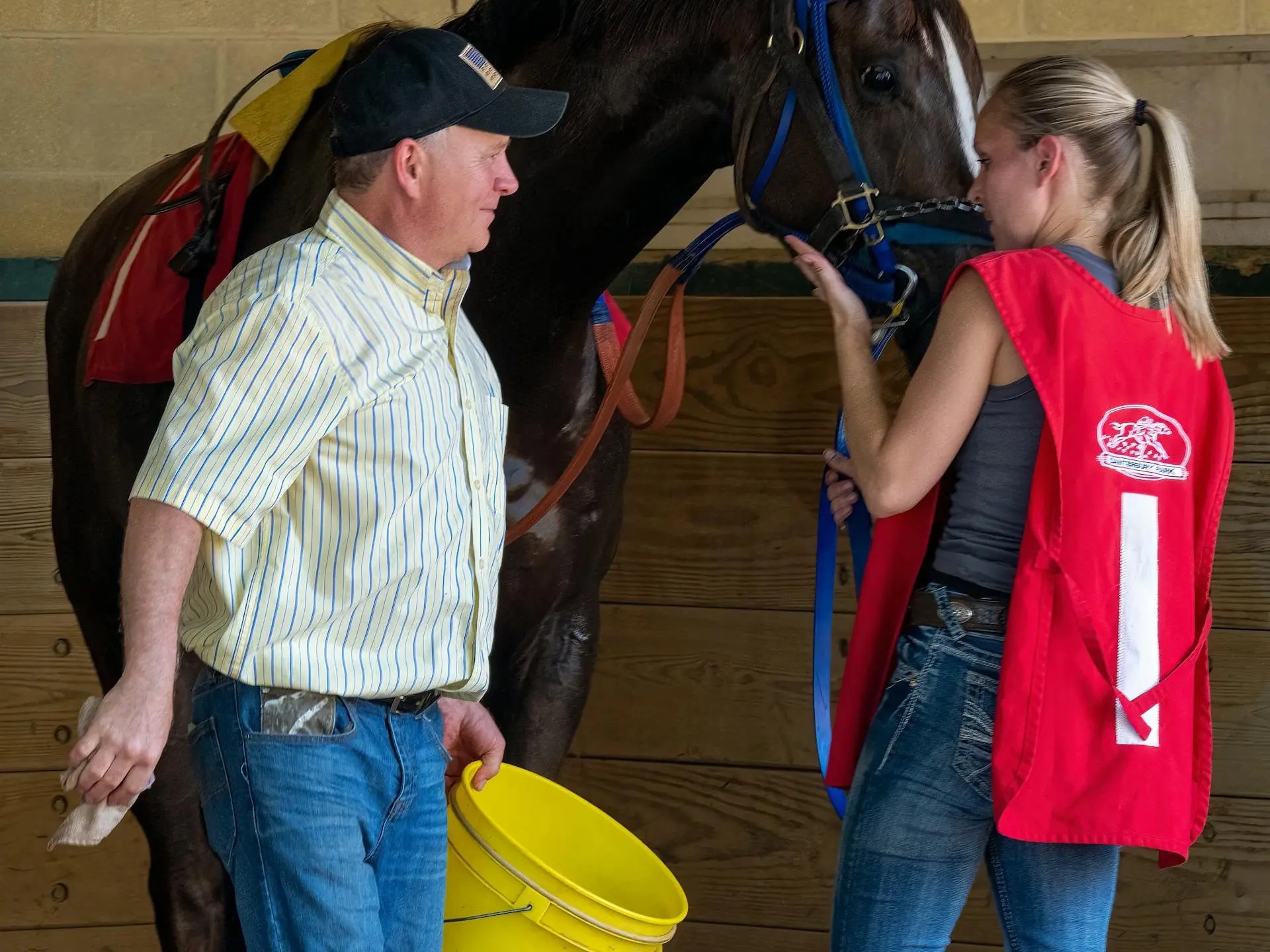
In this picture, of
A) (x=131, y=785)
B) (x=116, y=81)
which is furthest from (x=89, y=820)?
(x=116, y=81)

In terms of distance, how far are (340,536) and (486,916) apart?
53 centimetres

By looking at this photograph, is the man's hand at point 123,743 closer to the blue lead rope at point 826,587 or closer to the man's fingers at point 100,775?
the man's fingers at point 100,775

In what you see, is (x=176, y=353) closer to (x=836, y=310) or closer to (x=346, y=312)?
(x=346, y=312)

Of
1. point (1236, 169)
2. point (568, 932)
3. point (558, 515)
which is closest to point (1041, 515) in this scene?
point (568, 932)

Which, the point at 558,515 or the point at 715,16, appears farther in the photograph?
the point at 558,515

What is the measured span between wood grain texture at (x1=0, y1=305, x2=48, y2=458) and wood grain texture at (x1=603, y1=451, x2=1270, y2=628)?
4.17 ft

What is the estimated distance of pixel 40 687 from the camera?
3.04 m

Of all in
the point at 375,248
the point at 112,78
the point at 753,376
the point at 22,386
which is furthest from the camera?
the point at 112,78

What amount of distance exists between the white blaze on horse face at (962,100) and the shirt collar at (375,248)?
2.36 feet

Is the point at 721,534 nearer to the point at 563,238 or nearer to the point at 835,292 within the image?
the point at 563,238

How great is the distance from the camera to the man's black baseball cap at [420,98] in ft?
4.65

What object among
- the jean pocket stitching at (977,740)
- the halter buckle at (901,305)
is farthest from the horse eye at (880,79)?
the jean pocket stitching at (977,740)

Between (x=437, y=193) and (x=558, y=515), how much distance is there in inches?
34.8

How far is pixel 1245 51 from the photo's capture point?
2.80 metres
